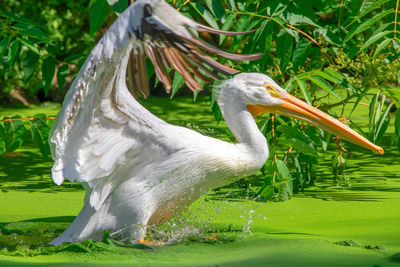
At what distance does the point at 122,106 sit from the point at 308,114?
112 centimetres

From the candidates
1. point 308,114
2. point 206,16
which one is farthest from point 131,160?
point 308,114

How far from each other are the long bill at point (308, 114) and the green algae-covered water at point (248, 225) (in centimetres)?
54

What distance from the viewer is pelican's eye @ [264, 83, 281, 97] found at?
367cm

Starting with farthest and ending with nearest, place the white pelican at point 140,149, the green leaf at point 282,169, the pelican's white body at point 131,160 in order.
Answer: the green leaf at point 282,169, the pelican's white body at point 131,160, the white pelican at point 140,149

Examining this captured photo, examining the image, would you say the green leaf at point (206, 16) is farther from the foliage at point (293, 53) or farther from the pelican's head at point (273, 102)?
the pelican's head at point (273, 102)

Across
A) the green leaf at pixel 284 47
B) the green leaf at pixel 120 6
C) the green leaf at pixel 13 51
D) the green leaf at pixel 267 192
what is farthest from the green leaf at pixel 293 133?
the green leaf at pixel 13 51


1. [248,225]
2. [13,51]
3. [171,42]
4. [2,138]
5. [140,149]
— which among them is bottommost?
[248,225]

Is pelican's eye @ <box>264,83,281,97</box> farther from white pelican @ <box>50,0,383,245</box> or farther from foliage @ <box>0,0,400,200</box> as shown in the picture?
foliage @ <box>0,0,400,200</box>

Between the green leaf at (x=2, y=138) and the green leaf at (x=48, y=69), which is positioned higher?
the green leaf at (x=48, y=69)

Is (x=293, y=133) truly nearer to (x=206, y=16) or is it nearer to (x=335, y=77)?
(x=335, y=77)

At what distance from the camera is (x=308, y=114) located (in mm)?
3729

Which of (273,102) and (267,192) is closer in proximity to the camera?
(273,102)

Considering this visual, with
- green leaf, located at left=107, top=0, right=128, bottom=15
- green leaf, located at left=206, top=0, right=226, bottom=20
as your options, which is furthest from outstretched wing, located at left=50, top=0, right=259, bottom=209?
green leaf, located at left=206, top=0, right=226, bottom=20

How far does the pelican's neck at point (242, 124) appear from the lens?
351 centimetres
